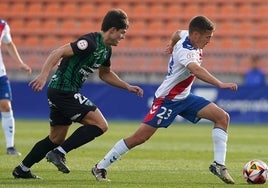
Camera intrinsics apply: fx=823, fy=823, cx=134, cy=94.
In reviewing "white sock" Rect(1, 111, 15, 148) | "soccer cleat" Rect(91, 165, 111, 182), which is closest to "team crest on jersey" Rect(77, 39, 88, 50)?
"soccer cleat" Rect(91, 165, 111, 182)

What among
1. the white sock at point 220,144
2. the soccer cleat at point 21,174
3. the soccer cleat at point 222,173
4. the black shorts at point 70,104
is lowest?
the soccer cleat at point 21,174

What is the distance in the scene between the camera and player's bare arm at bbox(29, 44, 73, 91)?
29.7 feet

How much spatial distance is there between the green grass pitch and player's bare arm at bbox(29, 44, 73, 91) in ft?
3.77

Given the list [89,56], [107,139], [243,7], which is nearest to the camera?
[89,56]

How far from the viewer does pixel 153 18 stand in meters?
28.6

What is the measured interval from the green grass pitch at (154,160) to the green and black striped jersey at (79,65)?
1.16 metres

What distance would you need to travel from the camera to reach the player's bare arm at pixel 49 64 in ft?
29.7

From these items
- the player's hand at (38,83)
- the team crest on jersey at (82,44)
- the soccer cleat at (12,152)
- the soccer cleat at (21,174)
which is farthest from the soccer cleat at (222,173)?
the soccer cleat at (12,152)

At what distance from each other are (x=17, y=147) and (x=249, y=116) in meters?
9.91

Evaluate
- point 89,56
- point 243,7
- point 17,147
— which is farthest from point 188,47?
point 243,7

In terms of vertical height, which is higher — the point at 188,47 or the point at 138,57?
the point at 188,47

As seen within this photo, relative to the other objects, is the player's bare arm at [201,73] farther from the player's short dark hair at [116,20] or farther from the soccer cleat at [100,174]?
the soccer cleat at [100,174]

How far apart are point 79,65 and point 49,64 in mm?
532

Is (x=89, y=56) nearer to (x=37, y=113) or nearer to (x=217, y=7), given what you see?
(x=37, y=113)
